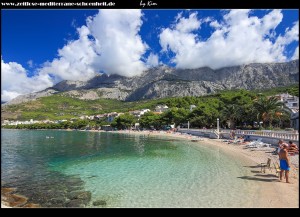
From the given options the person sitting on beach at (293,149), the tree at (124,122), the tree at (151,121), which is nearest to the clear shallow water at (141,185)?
the person sitting on beach at (293,149)

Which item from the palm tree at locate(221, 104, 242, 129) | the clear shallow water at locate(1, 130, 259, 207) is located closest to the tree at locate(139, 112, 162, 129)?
the palm tree at locate(221, 104, 242, 129)

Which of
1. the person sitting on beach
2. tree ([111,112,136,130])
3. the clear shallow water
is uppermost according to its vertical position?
tree ([111,112,136,130])

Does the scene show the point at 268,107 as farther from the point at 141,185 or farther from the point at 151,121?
the point at 151,121

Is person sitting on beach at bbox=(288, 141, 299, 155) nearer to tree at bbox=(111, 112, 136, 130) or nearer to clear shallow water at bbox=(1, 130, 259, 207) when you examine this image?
clear shallow water at bbox=(1, 130, 259, 207)

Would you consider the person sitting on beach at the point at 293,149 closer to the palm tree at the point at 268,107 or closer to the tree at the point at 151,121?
the palm tree at the point at 268,107

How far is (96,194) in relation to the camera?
13133 mm

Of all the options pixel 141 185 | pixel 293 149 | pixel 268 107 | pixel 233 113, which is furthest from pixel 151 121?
pixel 141 185

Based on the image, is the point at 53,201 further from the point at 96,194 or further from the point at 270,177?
the point at 270,177

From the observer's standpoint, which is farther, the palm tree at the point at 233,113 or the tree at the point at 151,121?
the tree at the point at 151,121
